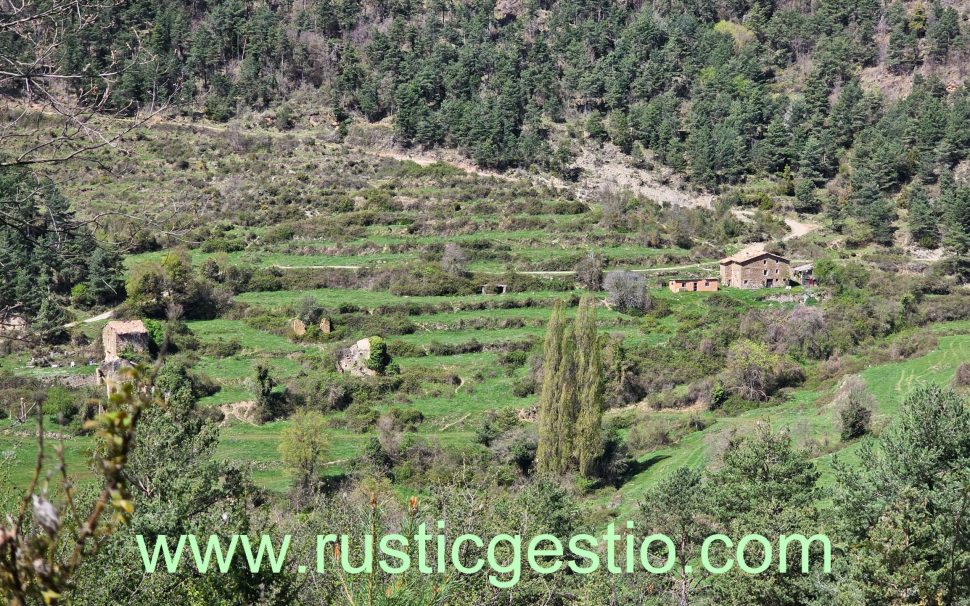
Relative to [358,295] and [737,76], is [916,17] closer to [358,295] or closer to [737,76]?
[737,76]

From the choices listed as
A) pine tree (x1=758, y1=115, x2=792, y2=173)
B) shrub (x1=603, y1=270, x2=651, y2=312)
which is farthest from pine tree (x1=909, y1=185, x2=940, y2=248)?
shrub (x1=603, y1=270, x2=651, y2=312)

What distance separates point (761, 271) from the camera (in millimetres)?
47719

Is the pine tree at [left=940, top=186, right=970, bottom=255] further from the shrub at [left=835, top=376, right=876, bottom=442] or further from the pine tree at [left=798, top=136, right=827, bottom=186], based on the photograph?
the shrub at [left=835, top=376, right=876, bottom=442]

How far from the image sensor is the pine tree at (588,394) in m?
30.0

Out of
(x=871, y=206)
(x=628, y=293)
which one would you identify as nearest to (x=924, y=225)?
(x=871, y=206)

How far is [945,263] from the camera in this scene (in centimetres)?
4847

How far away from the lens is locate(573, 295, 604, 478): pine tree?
30.0 m

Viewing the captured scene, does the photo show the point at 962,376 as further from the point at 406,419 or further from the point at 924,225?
the point at 924,225

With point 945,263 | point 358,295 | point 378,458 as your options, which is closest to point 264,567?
point 378,458

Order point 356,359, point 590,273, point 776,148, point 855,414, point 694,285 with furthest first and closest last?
point 776,148
point 694,285
point 590,273
point 356,359
point 855,414

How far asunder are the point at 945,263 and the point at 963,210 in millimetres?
3764

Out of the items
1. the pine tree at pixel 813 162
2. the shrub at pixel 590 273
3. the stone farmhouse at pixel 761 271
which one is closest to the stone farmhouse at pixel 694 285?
the stone farmhouse at pixel 761 271

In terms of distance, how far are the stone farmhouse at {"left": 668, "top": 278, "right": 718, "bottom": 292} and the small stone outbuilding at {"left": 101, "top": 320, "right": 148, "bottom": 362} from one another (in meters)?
24.7

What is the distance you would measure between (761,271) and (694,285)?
357cm
